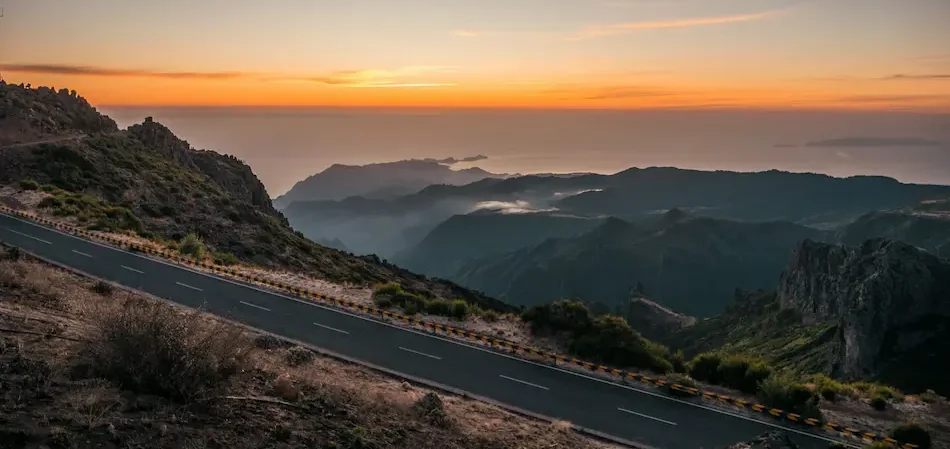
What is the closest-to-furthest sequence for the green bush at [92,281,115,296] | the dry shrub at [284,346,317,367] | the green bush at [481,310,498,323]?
the dry shrub at [284,346,317,367]
the green bush at [92,281,115,296]
the green bush at [481,310,498,323]

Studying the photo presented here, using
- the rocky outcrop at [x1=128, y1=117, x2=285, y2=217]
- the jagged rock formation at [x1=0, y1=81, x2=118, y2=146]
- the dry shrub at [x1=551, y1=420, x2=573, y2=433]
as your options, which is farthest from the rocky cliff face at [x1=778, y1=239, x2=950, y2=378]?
the jagged rock formation at [x1=0, y1=81, x2=118, y2=146]

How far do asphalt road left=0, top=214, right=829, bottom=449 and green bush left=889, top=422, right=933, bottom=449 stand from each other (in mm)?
2007

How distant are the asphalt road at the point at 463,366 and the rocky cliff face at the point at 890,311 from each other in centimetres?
4520

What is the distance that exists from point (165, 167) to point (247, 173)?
75.5 feet

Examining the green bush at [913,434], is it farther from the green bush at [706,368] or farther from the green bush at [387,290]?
the green bush at [387,290]

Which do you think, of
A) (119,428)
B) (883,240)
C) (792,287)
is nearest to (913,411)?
(119,428)

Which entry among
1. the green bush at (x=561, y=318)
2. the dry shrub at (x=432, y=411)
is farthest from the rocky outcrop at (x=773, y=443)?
the green bush at (x=561, y=318)

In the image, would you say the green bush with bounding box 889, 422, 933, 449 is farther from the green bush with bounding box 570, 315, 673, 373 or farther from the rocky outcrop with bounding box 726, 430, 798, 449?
the rocky outcrop with bounding box 726, 430, 798, 449

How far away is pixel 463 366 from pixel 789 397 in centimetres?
904

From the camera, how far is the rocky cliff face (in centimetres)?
5694

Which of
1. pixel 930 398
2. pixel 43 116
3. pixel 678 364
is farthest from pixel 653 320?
pixel 930 398

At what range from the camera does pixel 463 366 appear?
19.6 m

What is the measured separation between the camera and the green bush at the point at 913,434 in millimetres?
15727

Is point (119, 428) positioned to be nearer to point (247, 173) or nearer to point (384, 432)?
point (384, 432)
